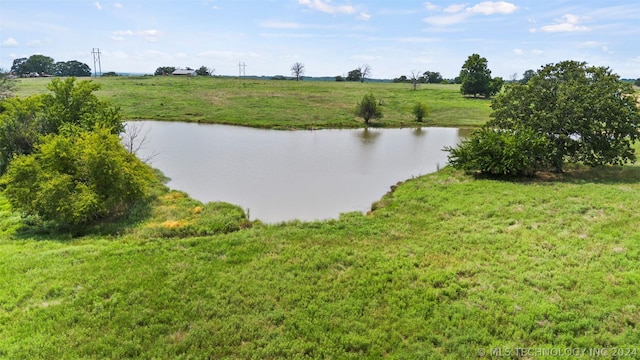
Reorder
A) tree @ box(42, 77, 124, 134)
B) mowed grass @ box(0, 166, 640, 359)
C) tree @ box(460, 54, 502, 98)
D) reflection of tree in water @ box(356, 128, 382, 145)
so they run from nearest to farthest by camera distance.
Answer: mowed grass @ box(0, 166, 640, 359), tree @ box(42, 77, 124, 134), reflection of tree in water @ box(356, 128, 382, 145), tree @ box(460, 54, 502, 98)

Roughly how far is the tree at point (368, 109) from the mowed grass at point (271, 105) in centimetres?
81

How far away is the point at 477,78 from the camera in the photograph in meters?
62.6

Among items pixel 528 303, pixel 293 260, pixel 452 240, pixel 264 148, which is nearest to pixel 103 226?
pixel 293 260

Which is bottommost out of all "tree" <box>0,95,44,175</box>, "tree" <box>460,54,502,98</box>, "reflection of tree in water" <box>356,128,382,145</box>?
"reflection of tree in water" <box>356,128,382,145</box>

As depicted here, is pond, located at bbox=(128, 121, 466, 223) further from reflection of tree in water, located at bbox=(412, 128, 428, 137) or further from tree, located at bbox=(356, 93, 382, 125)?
tree, located at bbox=(356, 93, 382, 125)

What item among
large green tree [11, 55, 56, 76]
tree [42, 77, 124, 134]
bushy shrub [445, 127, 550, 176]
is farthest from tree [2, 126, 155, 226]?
large green tree [11, 55, 56, 76]

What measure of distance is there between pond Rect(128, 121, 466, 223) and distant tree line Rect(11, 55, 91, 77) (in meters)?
96.2

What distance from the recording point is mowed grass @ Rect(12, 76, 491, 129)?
42.3 metres

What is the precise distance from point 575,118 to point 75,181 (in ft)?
71.7

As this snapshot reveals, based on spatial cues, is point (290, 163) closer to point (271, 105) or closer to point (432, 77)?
point (271, 105)

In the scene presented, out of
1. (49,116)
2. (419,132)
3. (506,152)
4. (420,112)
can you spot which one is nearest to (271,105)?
(420,112)

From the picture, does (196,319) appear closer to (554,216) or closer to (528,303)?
(528,303)

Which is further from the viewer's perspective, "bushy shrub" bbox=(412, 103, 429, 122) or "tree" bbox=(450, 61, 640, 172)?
"bushy shrub" bbox=(412, 103, 429, 122)

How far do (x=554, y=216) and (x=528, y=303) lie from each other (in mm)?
6219
